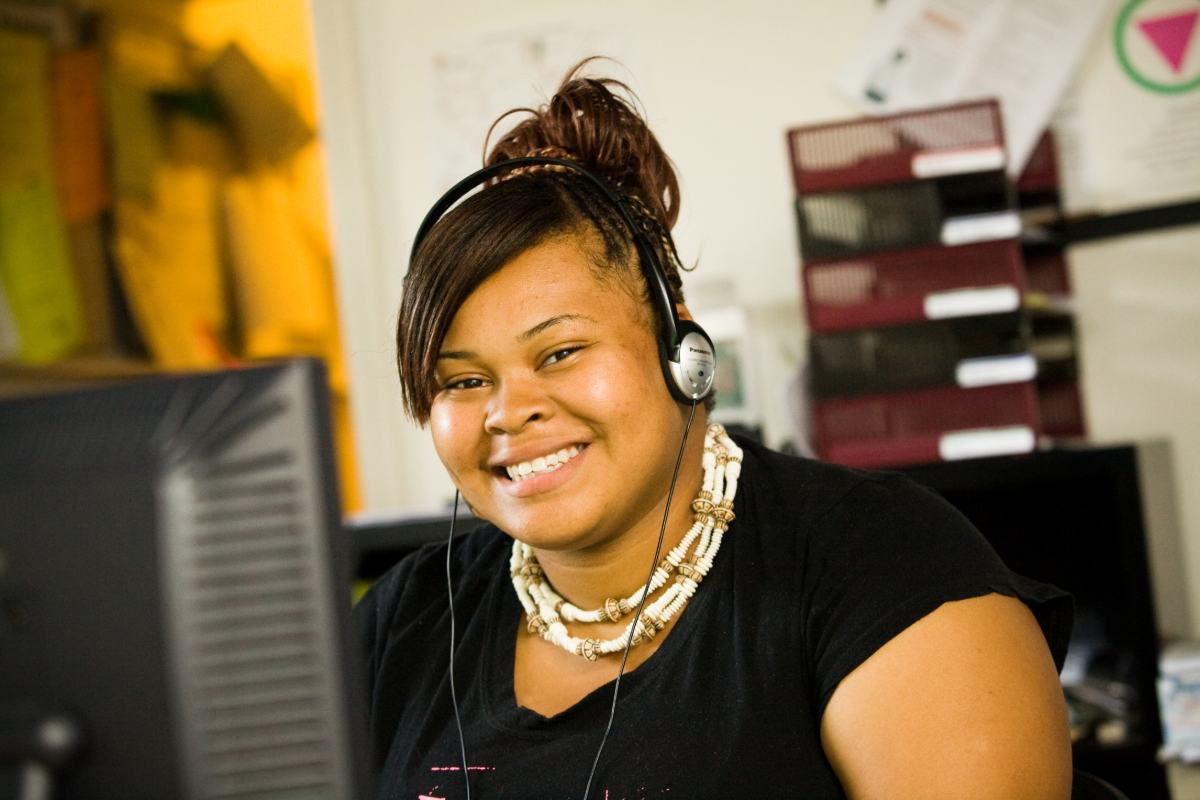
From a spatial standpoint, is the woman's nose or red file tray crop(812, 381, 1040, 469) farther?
red file tray crop(812, 381, 1040, 469)

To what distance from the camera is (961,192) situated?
1848 mm

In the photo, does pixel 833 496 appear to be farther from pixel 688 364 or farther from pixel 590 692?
pixel 590 692

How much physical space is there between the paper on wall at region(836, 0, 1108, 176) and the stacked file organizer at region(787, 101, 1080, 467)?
28cm

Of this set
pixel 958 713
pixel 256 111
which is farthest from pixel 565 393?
pixel 256 111

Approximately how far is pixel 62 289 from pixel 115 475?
161 centimetres

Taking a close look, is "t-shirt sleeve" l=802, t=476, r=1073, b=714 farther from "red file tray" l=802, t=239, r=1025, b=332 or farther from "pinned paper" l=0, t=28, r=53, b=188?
"pinned paper" l=0, t=28, r=53, b=188

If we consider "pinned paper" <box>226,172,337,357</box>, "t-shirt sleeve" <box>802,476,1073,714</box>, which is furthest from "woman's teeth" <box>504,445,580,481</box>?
"pinned paper" <box>226,172,337,357</box>

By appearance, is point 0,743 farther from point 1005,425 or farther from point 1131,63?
point 1131,63

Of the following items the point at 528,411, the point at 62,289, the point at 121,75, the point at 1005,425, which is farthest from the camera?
the point at 121,75

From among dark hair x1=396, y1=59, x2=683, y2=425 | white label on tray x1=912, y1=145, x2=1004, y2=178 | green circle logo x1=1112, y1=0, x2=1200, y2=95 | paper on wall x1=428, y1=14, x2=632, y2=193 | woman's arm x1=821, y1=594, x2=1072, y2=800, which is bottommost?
woman's arm x1=821, y1=594, x2=1072, y2=800

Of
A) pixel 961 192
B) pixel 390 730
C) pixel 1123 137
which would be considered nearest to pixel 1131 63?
pixel 1123 137

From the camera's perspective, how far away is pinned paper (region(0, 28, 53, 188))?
196cm

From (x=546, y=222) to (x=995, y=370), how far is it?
3.05 feet

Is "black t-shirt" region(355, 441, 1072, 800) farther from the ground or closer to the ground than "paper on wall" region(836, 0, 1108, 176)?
closer to the ground
